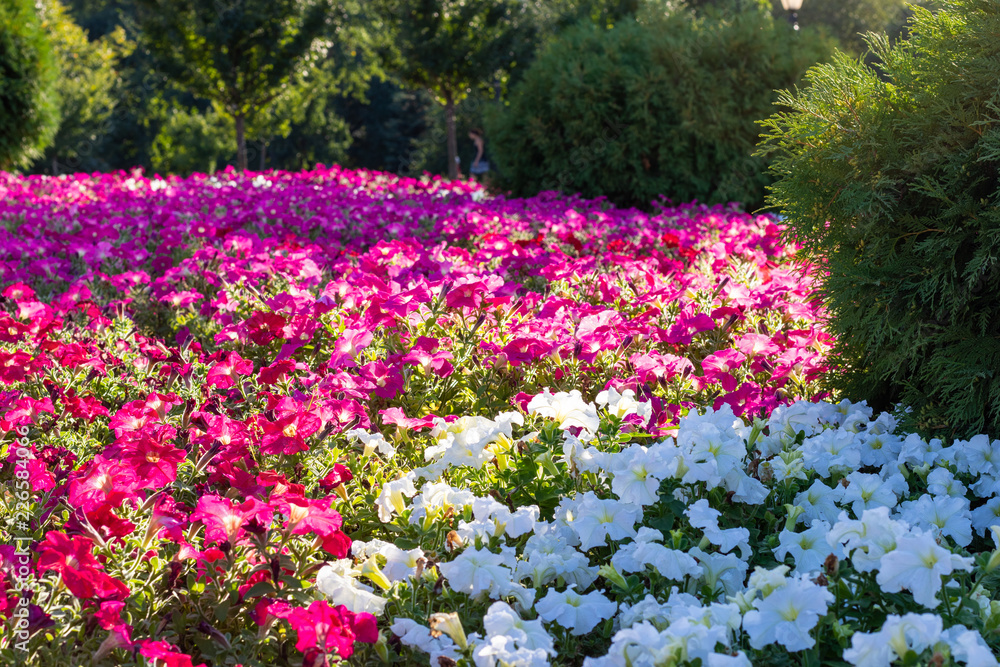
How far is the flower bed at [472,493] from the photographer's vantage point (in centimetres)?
153

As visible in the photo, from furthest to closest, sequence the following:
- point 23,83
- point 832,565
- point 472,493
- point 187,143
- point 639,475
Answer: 1. point 187,143
2. point 23,83
3. point 472,493
4. point 639,475
5. point 832,565

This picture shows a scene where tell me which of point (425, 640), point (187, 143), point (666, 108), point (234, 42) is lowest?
point (425, 640)

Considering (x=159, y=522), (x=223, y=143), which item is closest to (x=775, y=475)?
(x=159, y=522)

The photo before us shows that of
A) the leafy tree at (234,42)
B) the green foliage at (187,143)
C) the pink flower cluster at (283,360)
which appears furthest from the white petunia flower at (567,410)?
the green foliage at (187,143)

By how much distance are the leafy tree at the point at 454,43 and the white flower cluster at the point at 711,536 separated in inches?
623

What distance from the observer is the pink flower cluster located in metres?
1.69

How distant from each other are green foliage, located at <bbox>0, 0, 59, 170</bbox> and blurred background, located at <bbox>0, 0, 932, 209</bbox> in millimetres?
26

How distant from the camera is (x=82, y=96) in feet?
94.1

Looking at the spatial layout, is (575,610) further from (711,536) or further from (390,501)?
(390,501)

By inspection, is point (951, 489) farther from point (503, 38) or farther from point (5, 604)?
point (503, 38)

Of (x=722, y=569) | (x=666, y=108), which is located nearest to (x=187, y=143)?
(x=666, y=108)

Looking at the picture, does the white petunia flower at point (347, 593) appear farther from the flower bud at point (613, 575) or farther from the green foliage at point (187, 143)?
the green foliage at point (187, 143)

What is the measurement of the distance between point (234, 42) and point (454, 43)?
15.7ft

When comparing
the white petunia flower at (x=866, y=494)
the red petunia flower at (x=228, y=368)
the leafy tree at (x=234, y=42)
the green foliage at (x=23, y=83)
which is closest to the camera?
the white petunia flower at (x=866, y=494)
